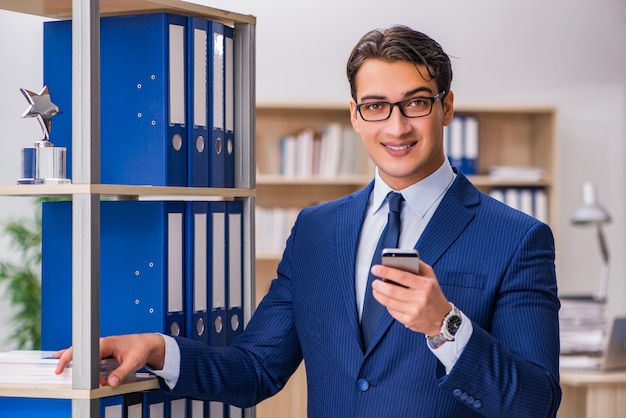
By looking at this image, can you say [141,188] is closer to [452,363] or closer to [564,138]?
[452,363]

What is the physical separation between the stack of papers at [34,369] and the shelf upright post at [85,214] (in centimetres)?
8

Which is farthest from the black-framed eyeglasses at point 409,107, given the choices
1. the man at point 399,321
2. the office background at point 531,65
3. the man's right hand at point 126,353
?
the office background at point 531,65

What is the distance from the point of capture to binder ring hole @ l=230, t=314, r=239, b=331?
2.21 meters

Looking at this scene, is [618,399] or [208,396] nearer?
[208,396]

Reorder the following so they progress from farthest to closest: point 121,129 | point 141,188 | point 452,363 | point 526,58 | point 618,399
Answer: point 526,58, point 618,399, point 121,129, point 141,188, point 452,363

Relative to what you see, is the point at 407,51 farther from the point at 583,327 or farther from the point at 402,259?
the point at 583,327

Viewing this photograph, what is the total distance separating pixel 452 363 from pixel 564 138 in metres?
4.96

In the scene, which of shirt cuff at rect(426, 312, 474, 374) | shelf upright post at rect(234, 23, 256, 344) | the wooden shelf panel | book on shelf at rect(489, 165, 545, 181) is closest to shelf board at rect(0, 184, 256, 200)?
shelf upright post at rect(234, 23, 256, 344)

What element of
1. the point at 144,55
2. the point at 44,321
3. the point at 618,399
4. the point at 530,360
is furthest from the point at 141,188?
the point at 618,399

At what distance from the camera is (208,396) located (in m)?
2.04

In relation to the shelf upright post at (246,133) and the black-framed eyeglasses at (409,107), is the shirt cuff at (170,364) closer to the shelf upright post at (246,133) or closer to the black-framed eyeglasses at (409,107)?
the shelf upright post at (246,133)

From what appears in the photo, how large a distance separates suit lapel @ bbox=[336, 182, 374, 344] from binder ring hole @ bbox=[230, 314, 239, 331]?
0.33 m

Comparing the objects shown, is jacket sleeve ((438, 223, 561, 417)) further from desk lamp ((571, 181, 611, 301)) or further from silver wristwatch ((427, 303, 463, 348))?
desk lamp ((571, 181, 611, 301))

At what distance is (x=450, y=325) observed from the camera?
167 centimetres
